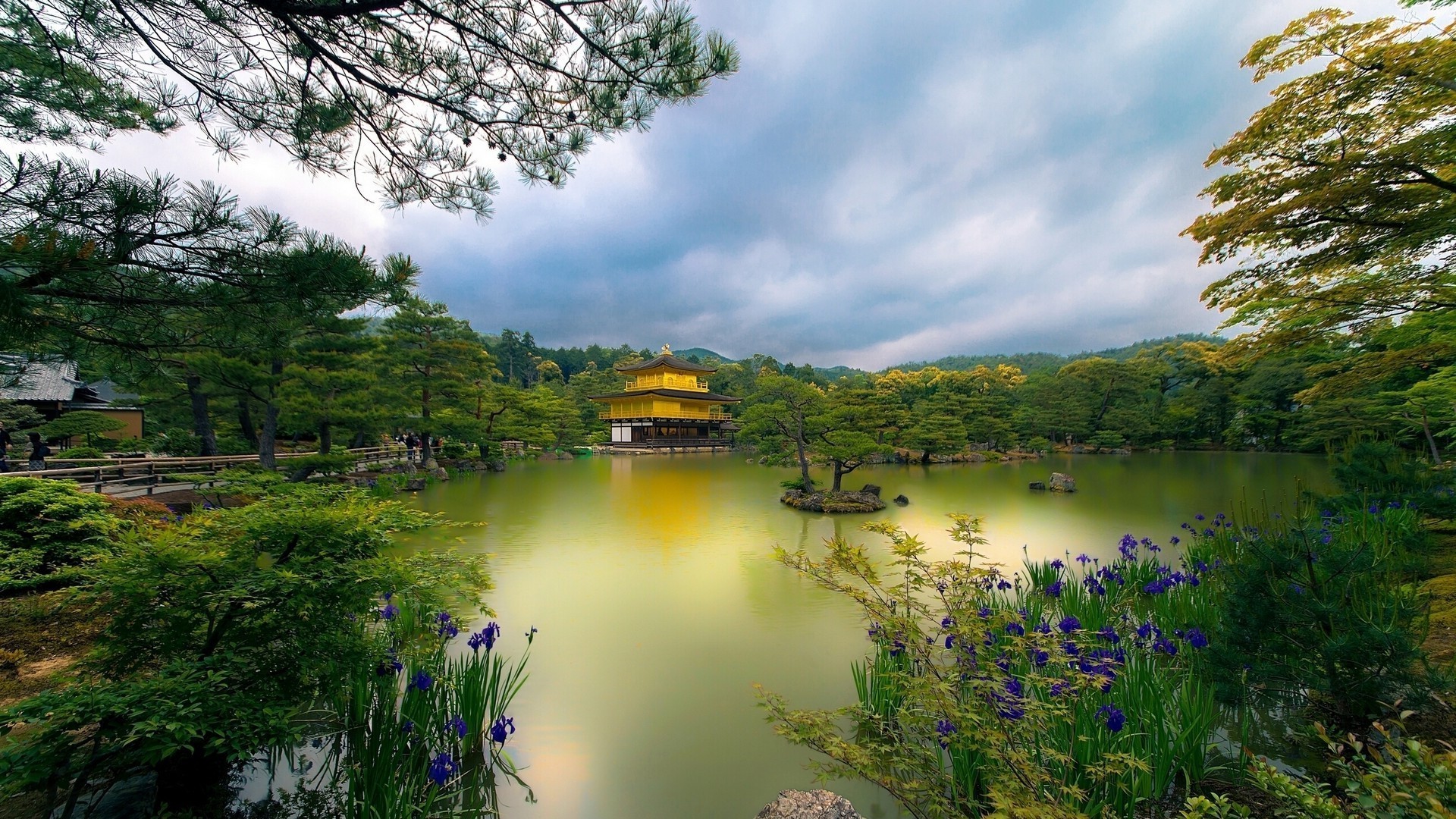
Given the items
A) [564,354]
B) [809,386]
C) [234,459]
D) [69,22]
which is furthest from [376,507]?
[564,354]

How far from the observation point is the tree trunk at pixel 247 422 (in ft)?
34.9

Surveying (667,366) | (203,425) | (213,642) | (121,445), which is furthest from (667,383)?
(213,642)

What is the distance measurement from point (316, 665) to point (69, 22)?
272 cm

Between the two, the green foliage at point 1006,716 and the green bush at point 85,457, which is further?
the green bush at point 85,457

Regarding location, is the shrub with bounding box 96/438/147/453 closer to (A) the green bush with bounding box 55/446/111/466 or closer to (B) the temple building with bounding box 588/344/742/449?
(A) the green bush with bounding box 55/446/111/466

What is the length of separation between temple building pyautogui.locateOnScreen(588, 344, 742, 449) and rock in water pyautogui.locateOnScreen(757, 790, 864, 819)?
68.3 ft

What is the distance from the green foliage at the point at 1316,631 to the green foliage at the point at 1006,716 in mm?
212

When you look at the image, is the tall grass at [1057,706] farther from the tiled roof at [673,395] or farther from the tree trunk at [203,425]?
the tiled roof at [673,395]

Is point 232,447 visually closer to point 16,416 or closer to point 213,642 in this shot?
point 16,416

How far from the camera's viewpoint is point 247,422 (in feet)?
36.4

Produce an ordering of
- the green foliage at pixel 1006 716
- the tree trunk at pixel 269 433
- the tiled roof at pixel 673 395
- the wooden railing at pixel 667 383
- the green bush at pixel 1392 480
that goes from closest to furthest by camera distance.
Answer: the green foliage at pixel 1006 716, the green bush at pixel 1392 480, the tree trunk at pixel 269 433, the tiled roof at pixel 673 395, the wooden railing at pixel 667 383

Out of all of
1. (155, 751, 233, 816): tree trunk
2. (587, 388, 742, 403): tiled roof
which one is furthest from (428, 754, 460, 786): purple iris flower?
(587, 388, 742, 403): tiled roof

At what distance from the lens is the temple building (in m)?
22.7

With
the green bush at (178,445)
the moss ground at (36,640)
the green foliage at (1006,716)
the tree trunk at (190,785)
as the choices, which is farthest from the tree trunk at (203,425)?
the green foliage at (1006,716)
